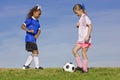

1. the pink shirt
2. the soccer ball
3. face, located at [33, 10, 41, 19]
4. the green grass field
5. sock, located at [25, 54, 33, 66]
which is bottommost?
the green grass field

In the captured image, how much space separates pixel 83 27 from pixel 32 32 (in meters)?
3.01

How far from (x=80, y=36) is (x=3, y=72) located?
13.0 feet

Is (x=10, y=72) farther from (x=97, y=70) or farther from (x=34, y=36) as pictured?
(x=97, y=70)

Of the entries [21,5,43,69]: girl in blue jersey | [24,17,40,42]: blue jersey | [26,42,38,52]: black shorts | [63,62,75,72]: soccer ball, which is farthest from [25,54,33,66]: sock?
[63,62,75,72]: soccer ball

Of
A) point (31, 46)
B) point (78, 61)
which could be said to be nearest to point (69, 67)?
point (78, 61)

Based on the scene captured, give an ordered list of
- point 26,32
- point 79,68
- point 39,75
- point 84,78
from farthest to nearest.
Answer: point 26,32
point 79,68
point 39,75
point 84,78

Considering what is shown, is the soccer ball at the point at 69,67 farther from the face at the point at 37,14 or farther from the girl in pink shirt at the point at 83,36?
the face at the point at 37,14

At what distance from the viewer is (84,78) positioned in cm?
1498

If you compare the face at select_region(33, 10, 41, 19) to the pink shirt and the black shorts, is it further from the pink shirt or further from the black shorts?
the pink shirt

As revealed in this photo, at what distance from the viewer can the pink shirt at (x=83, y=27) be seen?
16.7m

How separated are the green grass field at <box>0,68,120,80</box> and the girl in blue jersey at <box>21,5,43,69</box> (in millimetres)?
1263

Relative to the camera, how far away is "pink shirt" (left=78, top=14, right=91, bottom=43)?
1670 centimetres

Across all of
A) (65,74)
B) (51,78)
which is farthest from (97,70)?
(51,78)

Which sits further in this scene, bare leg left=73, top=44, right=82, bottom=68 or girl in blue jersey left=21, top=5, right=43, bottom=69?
girl in blue jersey left=21, top=5, right=43, bottom=69
